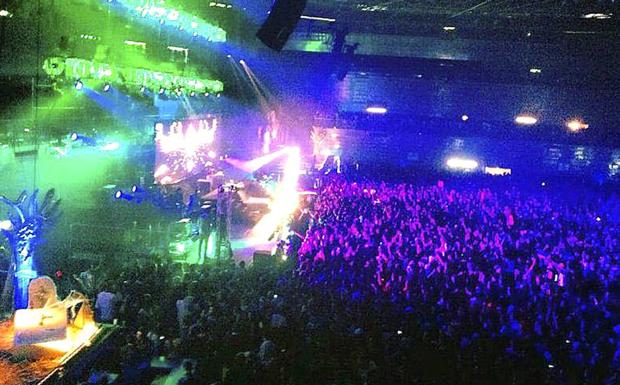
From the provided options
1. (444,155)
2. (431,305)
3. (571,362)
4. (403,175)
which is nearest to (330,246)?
(431,305)

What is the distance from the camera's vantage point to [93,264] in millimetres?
9938

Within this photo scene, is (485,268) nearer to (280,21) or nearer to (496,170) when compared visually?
(280,21)

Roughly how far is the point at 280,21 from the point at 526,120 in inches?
788

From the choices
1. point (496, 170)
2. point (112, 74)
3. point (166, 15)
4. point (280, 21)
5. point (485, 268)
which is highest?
point (166, 15)

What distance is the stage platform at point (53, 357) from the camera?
19.2ft

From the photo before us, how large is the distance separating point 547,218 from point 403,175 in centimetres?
802

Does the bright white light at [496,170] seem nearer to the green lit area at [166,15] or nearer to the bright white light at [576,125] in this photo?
the bright white light at [576,125]

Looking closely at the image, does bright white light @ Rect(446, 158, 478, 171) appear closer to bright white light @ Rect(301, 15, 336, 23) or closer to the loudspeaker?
bright white light @ Rect(301, 15, 336, 23)

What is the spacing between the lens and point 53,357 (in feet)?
20.7

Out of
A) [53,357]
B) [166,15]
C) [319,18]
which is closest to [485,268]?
[53,357]

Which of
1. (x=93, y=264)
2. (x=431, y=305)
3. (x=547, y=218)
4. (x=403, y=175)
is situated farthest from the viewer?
(x=403, y=175)

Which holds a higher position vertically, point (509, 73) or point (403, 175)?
point (509, 73)

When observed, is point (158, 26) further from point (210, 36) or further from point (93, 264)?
point (93, 264)

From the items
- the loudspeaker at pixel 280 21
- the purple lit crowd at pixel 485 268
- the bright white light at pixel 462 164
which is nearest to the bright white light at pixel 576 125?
the bright white light at pixel 462 164
